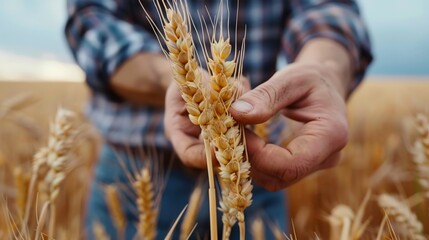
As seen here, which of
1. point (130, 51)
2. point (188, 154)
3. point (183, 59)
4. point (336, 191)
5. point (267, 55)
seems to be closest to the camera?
point (183, 59)

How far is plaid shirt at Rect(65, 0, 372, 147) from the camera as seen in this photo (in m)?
1.12

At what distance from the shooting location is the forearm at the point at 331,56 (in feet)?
2.96

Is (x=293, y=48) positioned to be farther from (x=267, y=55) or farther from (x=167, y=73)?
(x=167, y=73)

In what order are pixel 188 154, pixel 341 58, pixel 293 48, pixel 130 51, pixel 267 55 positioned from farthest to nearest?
pixel 267 55 → pixel 293 48 → pixel 130 51 → pixel 341 58 → pixel 188 154

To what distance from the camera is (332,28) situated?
1.10 m

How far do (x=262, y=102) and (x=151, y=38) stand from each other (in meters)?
0.66

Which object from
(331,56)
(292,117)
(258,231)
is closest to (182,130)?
(292,117)

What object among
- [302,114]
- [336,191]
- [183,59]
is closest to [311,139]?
[302,114]

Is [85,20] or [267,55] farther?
[267,55]

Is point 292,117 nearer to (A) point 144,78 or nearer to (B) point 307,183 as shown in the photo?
(A) point 144,78

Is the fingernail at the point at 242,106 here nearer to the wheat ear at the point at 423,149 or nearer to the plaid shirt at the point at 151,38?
the wheat ear at the point at 423,149

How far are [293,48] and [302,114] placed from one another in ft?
1.89

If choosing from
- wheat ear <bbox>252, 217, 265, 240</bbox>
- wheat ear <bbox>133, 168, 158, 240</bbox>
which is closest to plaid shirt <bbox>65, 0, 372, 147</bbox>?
wheat ear <bbox>252, 217, 265, 240</bbox>

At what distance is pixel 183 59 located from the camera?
0.47 m
